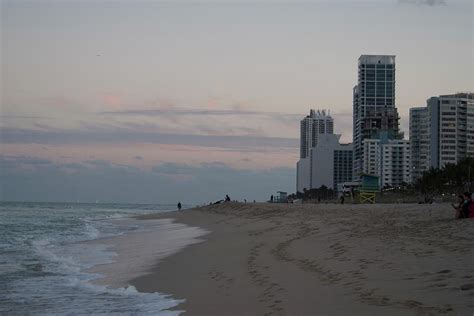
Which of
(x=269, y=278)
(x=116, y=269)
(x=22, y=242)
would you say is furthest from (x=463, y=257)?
(x=22, y=242)

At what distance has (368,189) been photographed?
187 feet

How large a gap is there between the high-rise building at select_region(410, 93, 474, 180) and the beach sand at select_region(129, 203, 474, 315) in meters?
136

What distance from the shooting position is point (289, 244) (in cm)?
1825

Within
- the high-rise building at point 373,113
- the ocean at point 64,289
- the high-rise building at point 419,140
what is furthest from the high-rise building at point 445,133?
the ocean at point 64,289

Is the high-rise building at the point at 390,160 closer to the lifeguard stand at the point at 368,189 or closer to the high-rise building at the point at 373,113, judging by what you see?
the high-rise building at the point at 373,113

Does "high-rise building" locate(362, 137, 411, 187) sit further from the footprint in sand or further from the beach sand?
the footprint in sand

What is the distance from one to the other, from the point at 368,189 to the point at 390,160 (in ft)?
350

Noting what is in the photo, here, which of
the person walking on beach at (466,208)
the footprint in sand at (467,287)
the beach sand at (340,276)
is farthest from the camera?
the person walking on beach at (466,208)

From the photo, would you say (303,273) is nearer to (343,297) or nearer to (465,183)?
(343,297)

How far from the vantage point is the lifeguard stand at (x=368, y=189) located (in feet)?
181

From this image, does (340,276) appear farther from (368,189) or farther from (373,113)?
(373,113)

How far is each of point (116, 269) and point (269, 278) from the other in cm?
728

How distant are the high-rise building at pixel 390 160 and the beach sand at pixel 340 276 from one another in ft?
476

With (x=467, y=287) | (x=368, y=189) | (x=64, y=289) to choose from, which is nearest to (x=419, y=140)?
(x=368, y=189)
